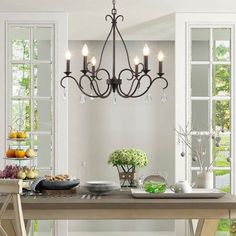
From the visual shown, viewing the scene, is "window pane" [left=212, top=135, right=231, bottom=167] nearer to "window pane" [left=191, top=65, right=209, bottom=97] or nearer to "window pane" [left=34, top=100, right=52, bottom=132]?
"window pane" [left=191, top=65, right=209, bottom=97]

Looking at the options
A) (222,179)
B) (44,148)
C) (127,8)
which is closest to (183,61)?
(127,8)

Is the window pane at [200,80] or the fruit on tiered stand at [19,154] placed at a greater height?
the window pane at [200,80]

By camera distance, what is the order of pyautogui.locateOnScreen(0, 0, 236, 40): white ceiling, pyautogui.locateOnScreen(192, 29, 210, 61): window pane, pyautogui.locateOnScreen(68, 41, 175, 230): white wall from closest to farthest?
pyautogui.locateOnScreen(0, 0, 236, 40): white ceiling
pyautogui.locateOnScreen(192, 29, 210, 61): window pane
pyautogui.locateOnScreen(68, 41, 175, 230): white wall

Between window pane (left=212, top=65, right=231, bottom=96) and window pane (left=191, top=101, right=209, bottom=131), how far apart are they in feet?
0.56

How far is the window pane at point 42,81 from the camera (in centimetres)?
598

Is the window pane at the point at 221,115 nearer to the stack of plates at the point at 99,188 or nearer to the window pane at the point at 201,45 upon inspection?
the window pane at the point at 201,45

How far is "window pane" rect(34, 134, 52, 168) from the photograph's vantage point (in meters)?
5.93

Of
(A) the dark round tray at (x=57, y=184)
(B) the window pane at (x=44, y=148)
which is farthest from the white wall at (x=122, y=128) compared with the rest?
(A) the dark round tray at (x=57, y=184)

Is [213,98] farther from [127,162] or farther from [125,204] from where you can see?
[125,204]

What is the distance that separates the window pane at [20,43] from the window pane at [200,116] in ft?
5.57

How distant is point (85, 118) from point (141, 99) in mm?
762

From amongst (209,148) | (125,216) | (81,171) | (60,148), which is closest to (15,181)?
(125,216)

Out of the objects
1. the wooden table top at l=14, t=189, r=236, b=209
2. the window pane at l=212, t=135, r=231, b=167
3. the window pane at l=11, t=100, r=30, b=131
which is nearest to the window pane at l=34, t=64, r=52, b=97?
the window pane at l=11, t=100, r=30, b=131

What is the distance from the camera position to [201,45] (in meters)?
5.90
